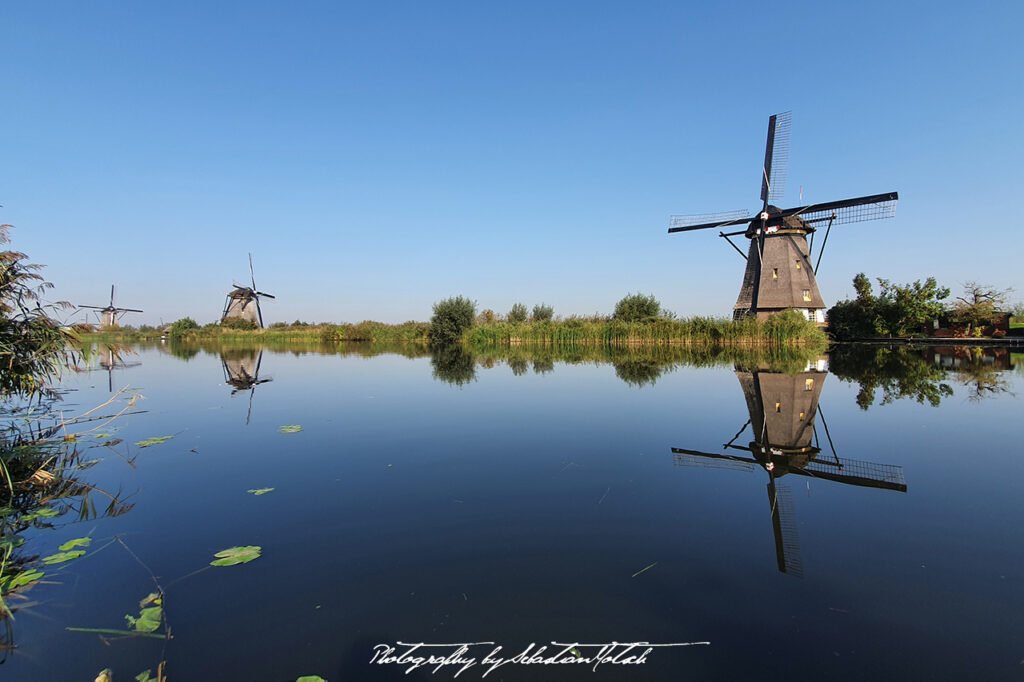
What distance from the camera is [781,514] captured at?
3867 millimetres

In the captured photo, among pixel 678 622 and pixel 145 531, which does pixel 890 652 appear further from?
pixel 145 531

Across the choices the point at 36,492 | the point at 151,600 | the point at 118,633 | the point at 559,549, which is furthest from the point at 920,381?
the point at 36,492

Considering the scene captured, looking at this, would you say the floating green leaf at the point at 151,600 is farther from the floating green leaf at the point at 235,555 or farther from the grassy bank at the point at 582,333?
the grassy bank at the point at 582,333

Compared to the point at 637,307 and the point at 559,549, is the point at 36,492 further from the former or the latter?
the point at 637,307

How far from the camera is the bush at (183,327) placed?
56.7 metres

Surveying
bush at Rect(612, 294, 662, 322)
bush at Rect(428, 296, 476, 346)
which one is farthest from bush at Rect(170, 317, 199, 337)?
bush at Rect(612, 294, 662, 322)

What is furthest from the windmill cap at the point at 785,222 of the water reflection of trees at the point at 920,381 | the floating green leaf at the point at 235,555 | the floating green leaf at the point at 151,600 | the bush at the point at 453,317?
the floating green leaf at the point at 151,600

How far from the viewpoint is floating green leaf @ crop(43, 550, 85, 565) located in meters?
3.20

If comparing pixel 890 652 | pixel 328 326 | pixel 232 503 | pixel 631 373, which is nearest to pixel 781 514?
pixel 890 652

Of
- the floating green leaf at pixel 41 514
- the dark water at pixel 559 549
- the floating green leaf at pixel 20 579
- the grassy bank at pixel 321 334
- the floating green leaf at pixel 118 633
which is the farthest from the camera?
the grassy bank at pixel 321 334

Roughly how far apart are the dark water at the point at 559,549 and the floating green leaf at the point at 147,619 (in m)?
0.08

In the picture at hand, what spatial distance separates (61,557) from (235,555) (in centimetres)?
124

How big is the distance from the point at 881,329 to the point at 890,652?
41.8 meters

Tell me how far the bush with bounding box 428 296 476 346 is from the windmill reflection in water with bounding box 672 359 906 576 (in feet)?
118
